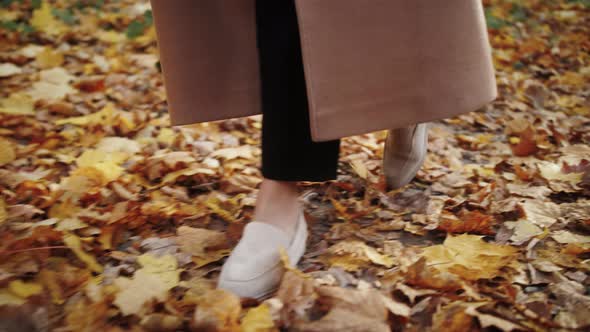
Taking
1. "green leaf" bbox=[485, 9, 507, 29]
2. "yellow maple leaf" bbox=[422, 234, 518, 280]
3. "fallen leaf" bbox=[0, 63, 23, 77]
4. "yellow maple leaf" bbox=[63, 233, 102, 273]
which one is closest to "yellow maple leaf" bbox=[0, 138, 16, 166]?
"yellow maple leaf" bbox=[63, 233, 102, 273]

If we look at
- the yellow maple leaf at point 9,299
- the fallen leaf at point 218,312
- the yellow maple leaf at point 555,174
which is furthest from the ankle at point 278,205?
the yellow maple leaf at point 555,174

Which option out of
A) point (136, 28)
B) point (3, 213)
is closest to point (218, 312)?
point (3, 213)

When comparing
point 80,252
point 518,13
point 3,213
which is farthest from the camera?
point 518,13

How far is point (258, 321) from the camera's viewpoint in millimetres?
780

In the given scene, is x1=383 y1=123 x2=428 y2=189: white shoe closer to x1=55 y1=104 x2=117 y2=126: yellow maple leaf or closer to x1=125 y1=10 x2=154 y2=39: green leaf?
x1=55 y1=104 x2=117 y2=126: yellow maple leaf

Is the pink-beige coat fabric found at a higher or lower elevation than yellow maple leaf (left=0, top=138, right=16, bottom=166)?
higher

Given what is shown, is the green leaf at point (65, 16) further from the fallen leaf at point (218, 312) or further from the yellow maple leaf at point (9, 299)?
the fallen leaf at point (218, 312)

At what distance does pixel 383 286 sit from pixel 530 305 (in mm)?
258

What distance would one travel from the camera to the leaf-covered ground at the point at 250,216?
2.71 feet

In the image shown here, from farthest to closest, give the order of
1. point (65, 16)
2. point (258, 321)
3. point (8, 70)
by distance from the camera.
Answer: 1. point (65, 16)
2. point (8, 70)
3. point (258, 321)

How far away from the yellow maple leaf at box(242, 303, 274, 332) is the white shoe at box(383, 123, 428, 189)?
617 millimetres

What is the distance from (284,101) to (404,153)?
45 centimetres

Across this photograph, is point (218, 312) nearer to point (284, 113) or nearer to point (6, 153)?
point (284, 113)

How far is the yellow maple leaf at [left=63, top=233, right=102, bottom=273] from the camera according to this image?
0.98 m
